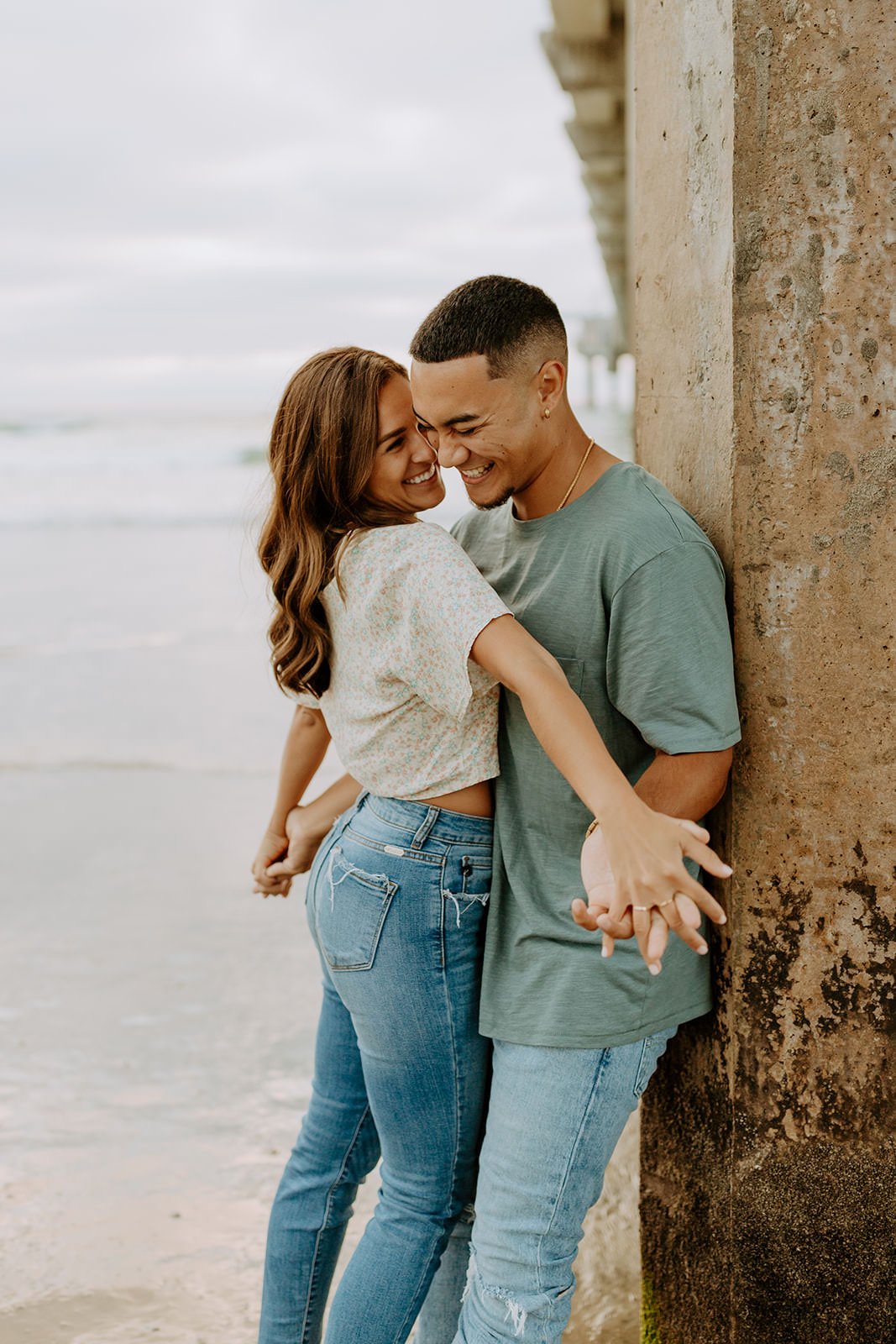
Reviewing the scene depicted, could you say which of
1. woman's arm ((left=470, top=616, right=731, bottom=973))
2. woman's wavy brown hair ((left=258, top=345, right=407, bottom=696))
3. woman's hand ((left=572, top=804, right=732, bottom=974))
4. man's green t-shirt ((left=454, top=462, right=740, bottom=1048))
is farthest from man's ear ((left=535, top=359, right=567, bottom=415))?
woman's hand ((left=572, top=804, right=732, bottom=974))

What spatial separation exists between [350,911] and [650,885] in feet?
1.95

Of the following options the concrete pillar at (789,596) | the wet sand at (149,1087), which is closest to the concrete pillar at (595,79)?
the wet sand at (149,1087)

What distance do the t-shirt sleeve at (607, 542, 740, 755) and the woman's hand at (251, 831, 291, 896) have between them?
0.98 metres

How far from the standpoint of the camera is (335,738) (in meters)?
2.09

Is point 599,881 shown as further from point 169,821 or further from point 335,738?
point 169,821

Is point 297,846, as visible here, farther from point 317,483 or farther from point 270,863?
point 317,483

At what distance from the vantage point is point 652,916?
155cm

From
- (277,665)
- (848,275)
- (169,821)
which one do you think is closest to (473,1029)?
(277,665)

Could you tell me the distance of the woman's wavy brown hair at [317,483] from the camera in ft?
6.56

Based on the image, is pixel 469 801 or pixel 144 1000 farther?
pixel 144 1000

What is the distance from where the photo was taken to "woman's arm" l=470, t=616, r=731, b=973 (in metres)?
1.54

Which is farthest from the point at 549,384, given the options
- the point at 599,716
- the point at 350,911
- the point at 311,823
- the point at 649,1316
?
the point at 649,1316

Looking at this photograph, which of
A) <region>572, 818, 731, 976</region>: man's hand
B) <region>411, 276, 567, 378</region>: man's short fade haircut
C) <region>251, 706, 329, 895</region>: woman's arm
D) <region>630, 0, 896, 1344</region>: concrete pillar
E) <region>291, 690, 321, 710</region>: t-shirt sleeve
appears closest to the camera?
<region>572, 818, 731, 976</region>: man's hand

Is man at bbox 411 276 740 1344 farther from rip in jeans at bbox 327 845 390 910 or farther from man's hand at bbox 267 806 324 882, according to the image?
man's hand at bbox 267 806 324 882
